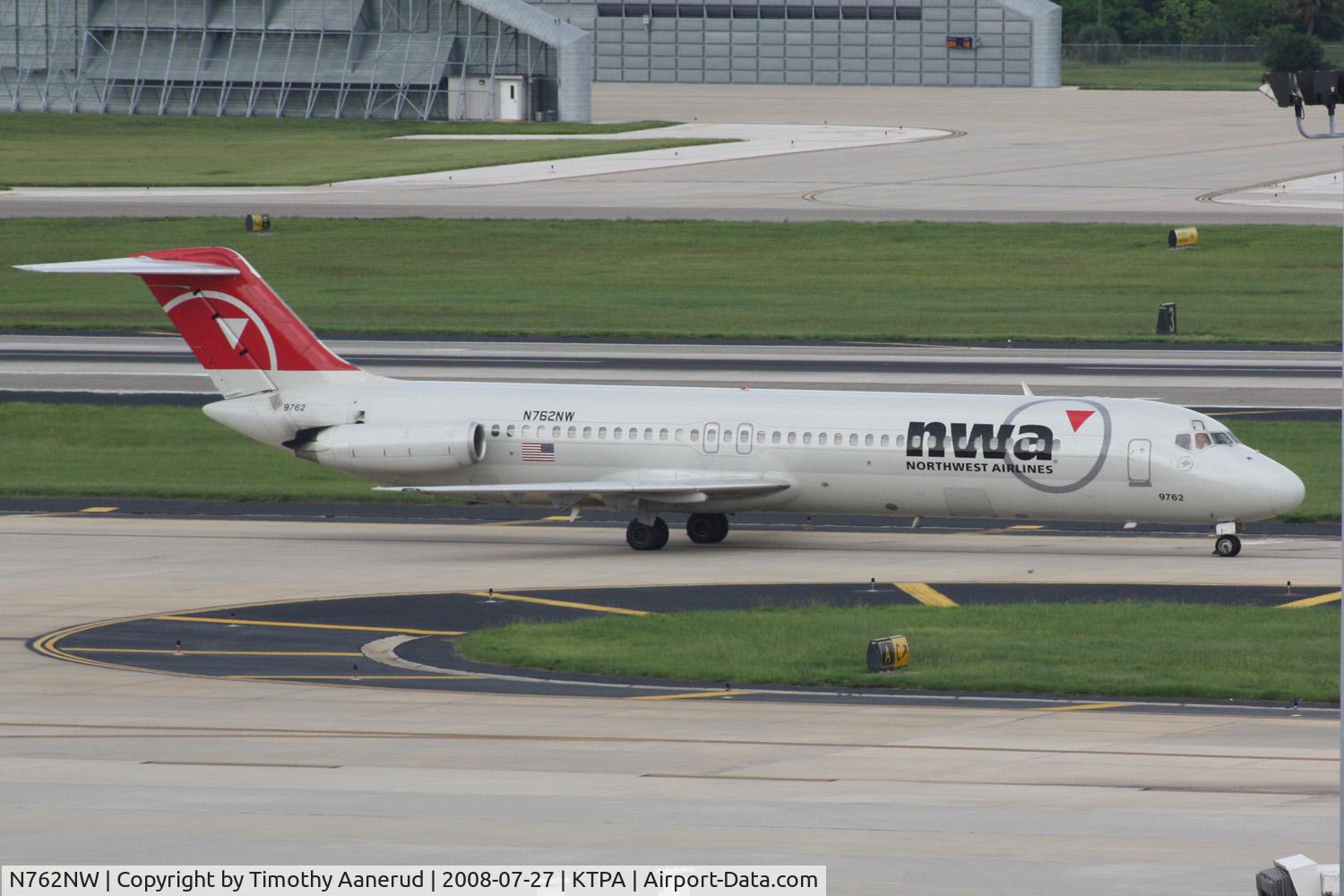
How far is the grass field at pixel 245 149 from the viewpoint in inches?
4574

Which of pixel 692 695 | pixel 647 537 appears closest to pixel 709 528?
pixel 647 537

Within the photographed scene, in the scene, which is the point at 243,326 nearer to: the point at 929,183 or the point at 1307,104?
the point at 1307,104

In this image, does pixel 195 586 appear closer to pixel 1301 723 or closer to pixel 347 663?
pixel 347 663

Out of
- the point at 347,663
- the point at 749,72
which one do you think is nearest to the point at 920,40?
the point at 749,72

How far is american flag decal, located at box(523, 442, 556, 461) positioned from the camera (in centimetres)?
4350

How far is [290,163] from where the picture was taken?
120875 millimetres

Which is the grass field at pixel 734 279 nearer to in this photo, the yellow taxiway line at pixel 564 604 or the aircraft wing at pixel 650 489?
the aircraft wing at pixel 650 489

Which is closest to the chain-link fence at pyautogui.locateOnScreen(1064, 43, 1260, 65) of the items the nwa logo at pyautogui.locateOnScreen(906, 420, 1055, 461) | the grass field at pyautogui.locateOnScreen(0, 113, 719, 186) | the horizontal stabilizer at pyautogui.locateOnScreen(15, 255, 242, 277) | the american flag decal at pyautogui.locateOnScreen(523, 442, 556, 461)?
the grass field at pyautogui.locateOnScreen(0, 113, 719, 186)

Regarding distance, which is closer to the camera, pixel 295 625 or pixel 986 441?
pixel 295 625

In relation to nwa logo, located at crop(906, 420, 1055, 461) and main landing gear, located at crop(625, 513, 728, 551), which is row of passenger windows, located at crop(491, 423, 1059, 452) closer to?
nwa logo, located at crop(906, 420, 1055, 461)

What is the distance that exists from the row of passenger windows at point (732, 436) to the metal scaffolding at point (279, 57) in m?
91.2

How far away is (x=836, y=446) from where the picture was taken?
138 feet

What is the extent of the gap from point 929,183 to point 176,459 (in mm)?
63530

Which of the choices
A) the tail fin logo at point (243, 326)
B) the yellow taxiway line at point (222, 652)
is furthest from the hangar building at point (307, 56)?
the yellow taxiway line at point (222, 652)
